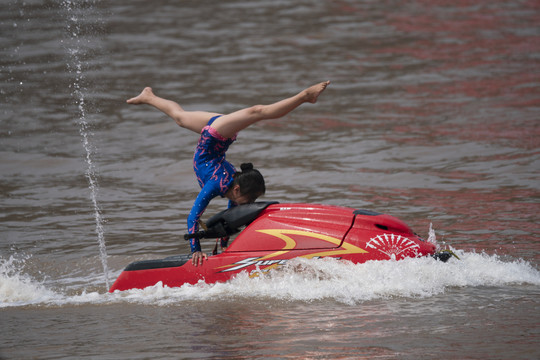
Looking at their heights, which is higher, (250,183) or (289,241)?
(250,183)

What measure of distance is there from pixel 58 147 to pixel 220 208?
15.0 ft

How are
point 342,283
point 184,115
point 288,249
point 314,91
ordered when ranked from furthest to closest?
point 184,115 → point 288,249 → point 342,283 → point 314,91

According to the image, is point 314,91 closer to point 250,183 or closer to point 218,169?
point 250,183

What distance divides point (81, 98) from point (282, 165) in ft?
20.6

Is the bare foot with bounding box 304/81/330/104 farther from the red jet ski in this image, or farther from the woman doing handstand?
the red jet ski

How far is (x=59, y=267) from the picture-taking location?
797cm

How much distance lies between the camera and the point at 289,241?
20.2 feet

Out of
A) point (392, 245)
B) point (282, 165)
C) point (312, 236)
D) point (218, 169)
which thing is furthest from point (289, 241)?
point (282, 165)

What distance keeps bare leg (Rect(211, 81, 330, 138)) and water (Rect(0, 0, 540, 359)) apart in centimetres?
123

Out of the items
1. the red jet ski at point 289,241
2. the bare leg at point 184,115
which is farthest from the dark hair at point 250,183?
the bare leg at point 184,115

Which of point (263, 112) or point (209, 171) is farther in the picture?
point (209, 171)

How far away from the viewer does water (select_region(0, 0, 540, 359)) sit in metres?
5.39

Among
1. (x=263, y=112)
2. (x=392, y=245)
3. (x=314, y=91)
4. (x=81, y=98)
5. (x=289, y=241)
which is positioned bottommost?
(x=392, y=245)

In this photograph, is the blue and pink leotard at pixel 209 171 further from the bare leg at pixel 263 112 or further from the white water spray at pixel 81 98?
A: the white water spray at pixel 81 98
